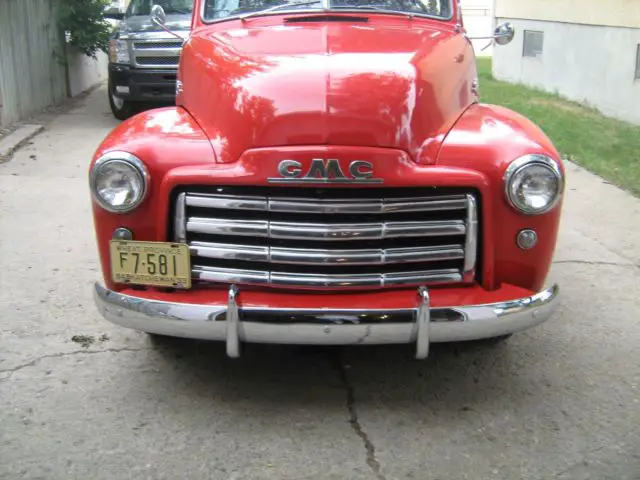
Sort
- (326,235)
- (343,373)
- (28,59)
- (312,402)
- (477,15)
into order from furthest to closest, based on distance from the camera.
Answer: (477,15) < (28,59) < (343,373) < (312,402) < (326,235)

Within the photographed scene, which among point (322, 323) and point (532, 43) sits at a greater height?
point (532, 43)

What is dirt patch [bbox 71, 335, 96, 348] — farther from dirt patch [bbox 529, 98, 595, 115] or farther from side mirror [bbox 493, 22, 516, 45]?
dirt patch [bbox 529, 98, 595, 115]

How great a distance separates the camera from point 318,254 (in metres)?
3.17

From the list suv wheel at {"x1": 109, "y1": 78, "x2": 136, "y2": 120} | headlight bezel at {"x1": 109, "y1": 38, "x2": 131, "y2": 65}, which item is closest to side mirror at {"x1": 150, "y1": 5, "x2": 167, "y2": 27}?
headlight bezel at {"x1": 109, "y1": 38, "x2": 131, "y2": 65}

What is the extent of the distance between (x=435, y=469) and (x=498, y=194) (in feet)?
3.85

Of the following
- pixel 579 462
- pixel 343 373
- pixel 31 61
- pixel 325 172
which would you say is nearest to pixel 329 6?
pixel 325 172

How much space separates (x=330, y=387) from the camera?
3615 millimetres

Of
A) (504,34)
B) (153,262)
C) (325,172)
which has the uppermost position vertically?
(504,34)

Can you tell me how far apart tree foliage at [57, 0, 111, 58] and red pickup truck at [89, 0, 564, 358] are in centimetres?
1015

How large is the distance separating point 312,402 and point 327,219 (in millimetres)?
896

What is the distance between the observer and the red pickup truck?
3074mm

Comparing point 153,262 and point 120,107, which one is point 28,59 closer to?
point 120,107

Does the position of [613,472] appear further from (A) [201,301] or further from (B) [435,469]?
(A) [201,301]

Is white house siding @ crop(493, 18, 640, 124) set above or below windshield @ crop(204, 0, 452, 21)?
below
